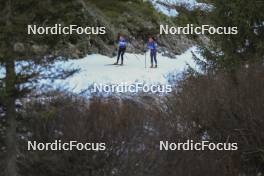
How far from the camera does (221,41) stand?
50.0 feet

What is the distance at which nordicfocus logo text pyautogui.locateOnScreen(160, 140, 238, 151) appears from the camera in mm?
9289

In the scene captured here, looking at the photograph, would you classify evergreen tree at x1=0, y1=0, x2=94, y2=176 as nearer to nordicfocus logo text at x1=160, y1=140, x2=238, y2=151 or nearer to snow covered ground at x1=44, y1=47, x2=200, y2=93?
nordicfocus logo text at x1=160, y1=140, x2=238, y2=151

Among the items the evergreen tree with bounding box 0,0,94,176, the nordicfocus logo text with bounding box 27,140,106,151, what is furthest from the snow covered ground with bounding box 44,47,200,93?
the evergreen tree with bounding box 0,0,94,176

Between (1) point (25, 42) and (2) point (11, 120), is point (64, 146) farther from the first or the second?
(1) point (25, 42)

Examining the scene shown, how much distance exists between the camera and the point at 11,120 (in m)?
8.55

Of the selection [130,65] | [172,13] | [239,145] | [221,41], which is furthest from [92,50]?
[239,145]

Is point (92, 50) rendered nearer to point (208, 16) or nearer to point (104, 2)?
point (208, 16)

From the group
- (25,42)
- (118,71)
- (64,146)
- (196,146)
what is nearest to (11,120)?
(64,146)

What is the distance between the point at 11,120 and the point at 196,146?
9.63 feet

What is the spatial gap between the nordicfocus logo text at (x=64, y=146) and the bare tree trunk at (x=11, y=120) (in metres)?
0.37

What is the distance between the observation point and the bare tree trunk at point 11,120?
26.2ft

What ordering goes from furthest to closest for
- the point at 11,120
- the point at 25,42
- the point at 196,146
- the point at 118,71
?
the point at 118,71
the point at 196,146
the point at 11,120
the point at 25,42

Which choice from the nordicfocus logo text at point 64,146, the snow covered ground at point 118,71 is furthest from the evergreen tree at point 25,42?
the snow covered ground at point 118,71

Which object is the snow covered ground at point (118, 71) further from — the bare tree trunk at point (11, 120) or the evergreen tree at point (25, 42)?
the evergreen tree at point (25, 42)
